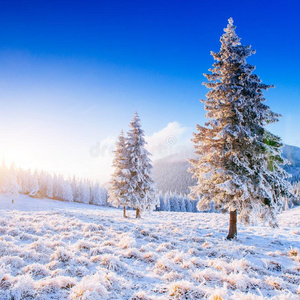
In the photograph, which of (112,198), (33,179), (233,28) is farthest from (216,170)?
(33,179)

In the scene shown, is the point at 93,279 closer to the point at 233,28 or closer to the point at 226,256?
the point at 226,256

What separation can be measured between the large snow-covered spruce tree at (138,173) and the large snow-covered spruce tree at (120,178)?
1.69 ft

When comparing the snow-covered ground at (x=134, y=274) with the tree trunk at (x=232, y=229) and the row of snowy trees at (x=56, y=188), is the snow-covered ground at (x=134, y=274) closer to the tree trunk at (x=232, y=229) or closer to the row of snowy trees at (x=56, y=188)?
the tree trunk at (x=232, y=229)

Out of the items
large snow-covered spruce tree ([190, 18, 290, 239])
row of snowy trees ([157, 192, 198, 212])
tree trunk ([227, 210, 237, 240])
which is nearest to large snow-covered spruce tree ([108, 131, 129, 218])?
large snow-covered spruce tree ([190, 18, 290, 239])

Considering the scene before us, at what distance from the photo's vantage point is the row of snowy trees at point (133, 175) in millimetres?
21422

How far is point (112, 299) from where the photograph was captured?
3.91 m

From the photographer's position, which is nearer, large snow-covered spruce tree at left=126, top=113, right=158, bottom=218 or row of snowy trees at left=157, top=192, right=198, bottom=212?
large snow-covered spruce tree at left=126, top=113, right=158, bottom=218

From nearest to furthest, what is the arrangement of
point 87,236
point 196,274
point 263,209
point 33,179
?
point 196,274 → point 87,236 → point 263,209 → point 33,179

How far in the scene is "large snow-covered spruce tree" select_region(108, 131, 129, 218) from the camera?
70.2ft

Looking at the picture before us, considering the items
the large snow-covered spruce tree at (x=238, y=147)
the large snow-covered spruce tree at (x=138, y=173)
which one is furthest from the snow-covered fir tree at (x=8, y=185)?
the large snow-covered spruce tree at (x=238, y=147)

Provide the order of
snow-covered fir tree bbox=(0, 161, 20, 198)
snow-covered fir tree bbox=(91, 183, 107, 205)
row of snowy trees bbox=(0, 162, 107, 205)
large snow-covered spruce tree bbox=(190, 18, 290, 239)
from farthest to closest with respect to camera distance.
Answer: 1. snow-covered fir tree bbox=(91, 183, 107, 205)
2. row of snowy trees bbox=(0, 162, 107, 205)
3. snow-covered fir tree bbox=(0, 161, 20, 198)
4. large snow-covered spruce tree bbox=(190, 18, 290, 239)

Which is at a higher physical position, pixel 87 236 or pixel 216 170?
pixel 216 170

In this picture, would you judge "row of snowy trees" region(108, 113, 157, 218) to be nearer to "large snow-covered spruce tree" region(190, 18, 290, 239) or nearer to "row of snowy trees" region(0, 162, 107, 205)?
"large snow-covered spruce tree" region(190, 18, 290, 239)

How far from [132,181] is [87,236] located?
12144 millimetres
